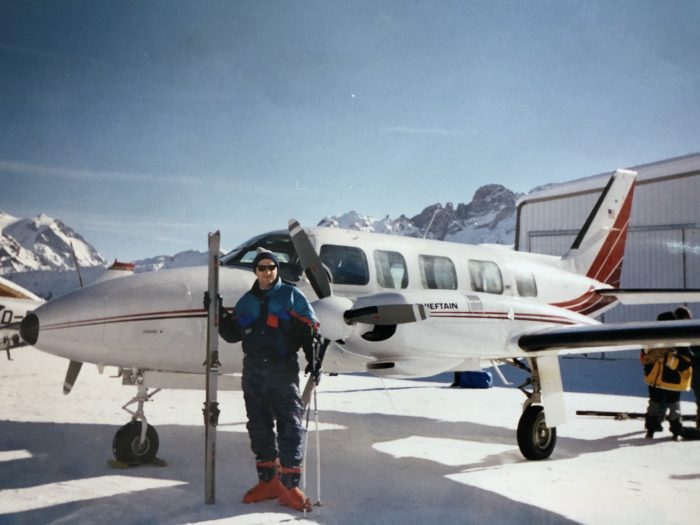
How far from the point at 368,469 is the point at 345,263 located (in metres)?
2.72

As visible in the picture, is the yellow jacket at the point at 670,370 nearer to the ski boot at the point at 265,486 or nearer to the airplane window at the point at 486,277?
the airplane window at the point at 486,277

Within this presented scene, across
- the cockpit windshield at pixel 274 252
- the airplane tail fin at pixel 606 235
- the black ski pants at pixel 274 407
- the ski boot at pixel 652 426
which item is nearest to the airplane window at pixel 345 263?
the cockpit windshield at pixel 274 252

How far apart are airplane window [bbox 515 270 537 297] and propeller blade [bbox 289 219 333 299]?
4.68 meters

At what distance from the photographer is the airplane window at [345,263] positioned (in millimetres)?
7605

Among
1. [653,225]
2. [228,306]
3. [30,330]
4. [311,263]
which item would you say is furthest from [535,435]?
[653,225]

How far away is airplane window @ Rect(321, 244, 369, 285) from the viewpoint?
25.0 ft

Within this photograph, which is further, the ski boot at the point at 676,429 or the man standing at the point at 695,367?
the man standing at the point at 695,367

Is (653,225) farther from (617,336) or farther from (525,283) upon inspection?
(617,336)

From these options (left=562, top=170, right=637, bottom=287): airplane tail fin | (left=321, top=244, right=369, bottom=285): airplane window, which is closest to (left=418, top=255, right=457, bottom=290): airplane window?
(left=321, top=244, right=369, bottom=285): airplane window

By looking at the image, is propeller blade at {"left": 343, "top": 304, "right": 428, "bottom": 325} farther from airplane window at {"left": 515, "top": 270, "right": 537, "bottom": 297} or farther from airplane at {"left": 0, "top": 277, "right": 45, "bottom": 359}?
airplane at {"left": 0, "top": 277, "right": 45, "bottom": 359}

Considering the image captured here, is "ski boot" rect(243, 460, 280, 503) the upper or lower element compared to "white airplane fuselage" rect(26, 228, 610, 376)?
lower

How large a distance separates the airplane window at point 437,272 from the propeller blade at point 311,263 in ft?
7.33

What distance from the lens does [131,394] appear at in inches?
508

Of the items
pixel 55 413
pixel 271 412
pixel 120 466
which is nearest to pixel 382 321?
pixel 271 412
